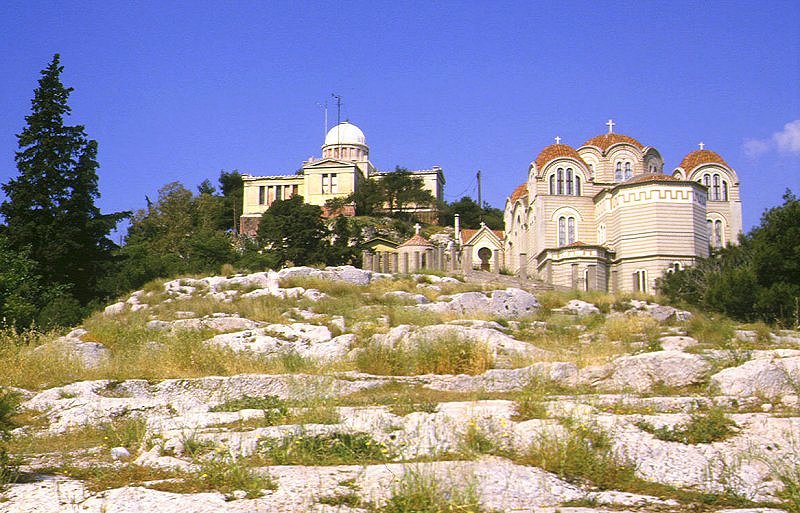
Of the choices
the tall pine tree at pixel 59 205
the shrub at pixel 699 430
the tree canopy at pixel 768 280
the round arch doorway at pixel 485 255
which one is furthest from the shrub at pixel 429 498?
the round arch doorway at pixel 485 255

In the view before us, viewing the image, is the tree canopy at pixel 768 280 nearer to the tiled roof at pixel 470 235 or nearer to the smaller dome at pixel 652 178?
the smaller dome at pixel 652 178

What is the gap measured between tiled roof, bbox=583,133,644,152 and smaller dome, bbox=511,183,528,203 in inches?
271

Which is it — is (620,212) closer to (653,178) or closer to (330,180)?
(653,178)

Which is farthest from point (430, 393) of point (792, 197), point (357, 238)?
point (357, 238)

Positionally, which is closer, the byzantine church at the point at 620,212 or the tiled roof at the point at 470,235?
the byzantine church at the point at 620,212

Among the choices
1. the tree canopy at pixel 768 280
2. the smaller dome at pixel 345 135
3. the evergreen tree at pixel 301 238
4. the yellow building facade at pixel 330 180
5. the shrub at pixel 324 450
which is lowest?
the shrub at pixel 324 450

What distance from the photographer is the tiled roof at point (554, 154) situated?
53219mm

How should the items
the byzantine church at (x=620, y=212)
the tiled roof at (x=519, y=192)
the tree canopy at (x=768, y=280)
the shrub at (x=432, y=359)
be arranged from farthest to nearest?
the tiled roof at (x=519, y=192) → the byzantine church at (x=620, y=212) → the tree canopy at (x=768, y=280) → the shrub at (x=432, y=359)

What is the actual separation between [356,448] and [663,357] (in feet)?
19.5

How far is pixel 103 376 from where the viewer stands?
40.1 feet

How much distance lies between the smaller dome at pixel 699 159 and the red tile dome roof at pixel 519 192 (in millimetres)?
11104

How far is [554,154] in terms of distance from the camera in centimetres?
5359

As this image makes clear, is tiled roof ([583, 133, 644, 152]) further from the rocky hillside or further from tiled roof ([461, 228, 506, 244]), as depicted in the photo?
the rocky hillside

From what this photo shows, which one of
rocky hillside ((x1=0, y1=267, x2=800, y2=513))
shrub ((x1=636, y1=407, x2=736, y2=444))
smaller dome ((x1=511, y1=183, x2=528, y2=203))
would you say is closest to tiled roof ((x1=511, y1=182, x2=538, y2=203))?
smaller dome ((x1=511, y1=183, x2=528, y2=203))
